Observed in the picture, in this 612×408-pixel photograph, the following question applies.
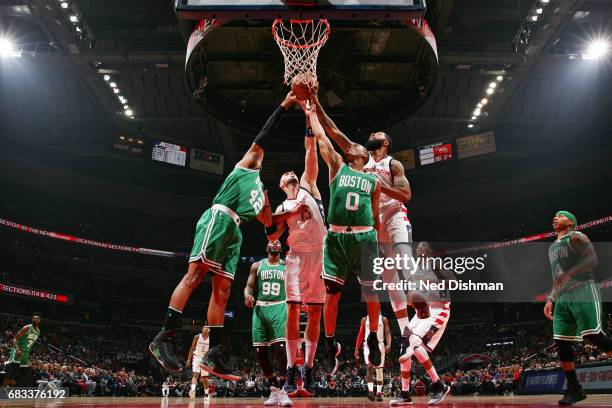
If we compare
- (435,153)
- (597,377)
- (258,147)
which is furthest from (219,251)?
(435,153)

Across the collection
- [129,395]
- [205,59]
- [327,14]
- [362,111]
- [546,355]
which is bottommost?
[129,395]

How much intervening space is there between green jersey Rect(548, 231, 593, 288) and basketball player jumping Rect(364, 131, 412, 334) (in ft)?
5.50

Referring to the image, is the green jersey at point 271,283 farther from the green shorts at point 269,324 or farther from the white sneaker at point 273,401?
the white sneaker at point 273,401

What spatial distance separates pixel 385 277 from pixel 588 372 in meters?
9.61

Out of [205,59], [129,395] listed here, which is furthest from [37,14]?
[129,395]

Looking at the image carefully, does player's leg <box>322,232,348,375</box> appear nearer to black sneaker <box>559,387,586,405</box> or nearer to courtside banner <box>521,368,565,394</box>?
black sneaker <box>559,387,586,405</box>

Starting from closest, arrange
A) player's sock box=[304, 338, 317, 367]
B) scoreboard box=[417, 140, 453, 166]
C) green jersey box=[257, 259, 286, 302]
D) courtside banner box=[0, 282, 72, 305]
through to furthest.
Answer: player's sock box=[304, 338, 317, 367]
green jersey box=[257, 259, 286, 302]
scoreboard box=[417, 140, 453, 166]
courtside banner box=[0, 282, 72, 305]

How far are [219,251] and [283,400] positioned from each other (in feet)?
5.92

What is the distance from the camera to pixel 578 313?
586cm

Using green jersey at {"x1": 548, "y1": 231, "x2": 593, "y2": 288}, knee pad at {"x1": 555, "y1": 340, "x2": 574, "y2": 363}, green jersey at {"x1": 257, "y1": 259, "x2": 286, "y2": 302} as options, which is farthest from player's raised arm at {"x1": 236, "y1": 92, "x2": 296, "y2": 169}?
knee pad at {"x1": 555, "y1": 340, "x2": 574, "y2": 363}

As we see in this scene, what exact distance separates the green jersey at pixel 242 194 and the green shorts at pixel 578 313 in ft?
11.7

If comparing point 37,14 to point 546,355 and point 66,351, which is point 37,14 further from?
point 546,355

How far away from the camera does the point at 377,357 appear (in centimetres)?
584

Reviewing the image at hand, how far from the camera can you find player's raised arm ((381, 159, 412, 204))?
20.4 feet
